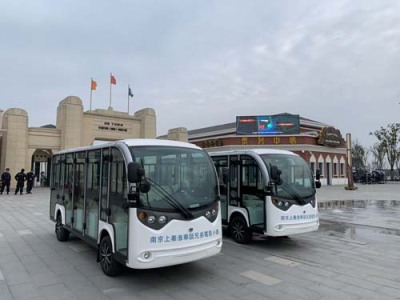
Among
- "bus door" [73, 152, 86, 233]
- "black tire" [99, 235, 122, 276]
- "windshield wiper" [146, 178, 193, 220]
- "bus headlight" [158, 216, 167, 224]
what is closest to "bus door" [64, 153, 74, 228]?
"bus door" [73, 152, 86, 233]

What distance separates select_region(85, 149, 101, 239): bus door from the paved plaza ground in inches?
25.5

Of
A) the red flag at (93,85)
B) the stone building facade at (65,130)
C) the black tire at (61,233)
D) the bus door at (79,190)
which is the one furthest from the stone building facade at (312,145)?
the bus door at (79,190)

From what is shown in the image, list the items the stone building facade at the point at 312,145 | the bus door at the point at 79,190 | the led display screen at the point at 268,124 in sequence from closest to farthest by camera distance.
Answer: the bus door at the point at 79,190
the stone building facade at the point at 312,145
the led display screen at the point at 268,124

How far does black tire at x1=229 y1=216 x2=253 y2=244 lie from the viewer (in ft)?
24.0

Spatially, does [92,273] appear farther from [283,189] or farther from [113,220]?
[283,189]

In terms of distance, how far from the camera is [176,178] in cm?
488

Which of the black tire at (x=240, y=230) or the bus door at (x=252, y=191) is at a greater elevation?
the bus door at (x=252, y=191)

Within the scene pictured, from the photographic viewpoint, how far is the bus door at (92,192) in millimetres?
5695

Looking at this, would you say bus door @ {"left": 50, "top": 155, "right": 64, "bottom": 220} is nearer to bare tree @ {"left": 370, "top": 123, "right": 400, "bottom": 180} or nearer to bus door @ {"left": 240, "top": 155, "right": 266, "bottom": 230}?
bus door @ {"left": 240, "top": 155, "right": 266, "bottom": 230}

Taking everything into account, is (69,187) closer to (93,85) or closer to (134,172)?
(134,172)

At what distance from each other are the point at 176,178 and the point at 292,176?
11.4 feet

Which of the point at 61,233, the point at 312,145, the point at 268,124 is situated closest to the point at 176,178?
the point at 61,233

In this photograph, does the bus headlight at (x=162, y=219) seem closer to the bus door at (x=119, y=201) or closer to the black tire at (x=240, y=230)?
the bus door at (x=119, y=201)

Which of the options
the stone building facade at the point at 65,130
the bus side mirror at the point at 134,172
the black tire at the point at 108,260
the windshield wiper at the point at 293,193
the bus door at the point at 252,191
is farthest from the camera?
the stone building facade at the point at 65,130
